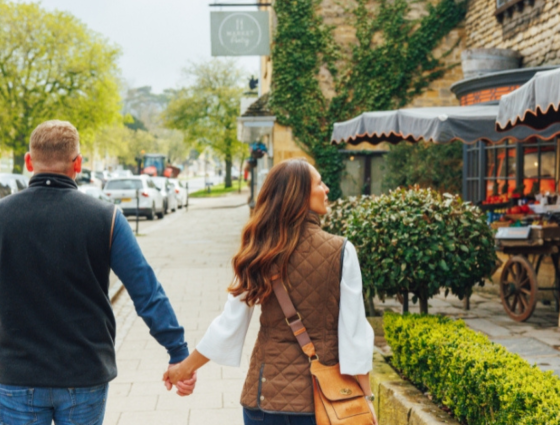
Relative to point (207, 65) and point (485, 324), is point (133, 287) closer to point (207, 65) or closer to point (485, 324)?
point (485, 324)

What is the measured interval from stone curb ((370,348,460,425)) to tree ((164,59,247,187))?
4174 centimetres

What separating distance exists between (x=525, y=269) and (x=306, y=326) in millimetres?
5346

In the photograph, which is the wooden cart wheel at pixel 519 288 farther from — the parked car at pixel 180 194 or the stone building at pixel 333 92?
the parked car at pixel 180 194

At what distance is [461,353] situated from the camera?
3.84m

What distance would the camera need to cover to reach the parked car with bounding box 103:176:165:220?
24.1 m

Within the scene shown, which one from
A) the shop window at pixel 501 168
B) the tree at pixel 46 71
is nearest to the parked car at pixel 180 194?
the tree at pixel 46 71

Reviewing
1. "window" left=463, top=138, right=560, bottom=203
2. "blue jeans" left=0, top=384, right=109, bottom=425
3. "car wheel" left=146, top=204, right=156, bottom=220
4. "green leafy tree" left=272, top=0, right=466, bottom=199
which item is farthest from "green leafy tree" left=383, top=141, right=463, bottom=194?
"car wheel" left=146, top=204, right=156, bottom=220

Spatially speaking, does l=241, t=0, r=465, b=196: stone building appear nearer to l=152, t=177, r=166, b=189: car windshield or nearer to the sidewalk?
the sidewalk

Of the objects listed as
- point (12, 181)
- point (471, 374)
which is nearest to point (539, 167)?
point (471, 374)

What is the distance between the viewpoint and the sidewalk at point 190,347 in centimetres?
504

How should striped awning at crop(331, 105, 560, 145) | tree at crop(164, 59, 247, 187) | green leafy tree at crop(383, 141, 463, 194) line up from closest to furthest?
1. striped awning at crop(331, 105, 560, 145)
2. green leafy tree at crop(383, 141, 463, 194)
3. tree at crop(164, 59, 247, 187)

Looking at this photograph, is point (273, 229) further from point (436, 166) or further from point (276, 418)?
point (436, 166)

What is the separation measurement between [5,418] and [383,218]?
3.80 m

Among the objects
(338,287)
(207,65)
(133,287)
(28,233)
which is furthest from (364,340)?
(207,65)
